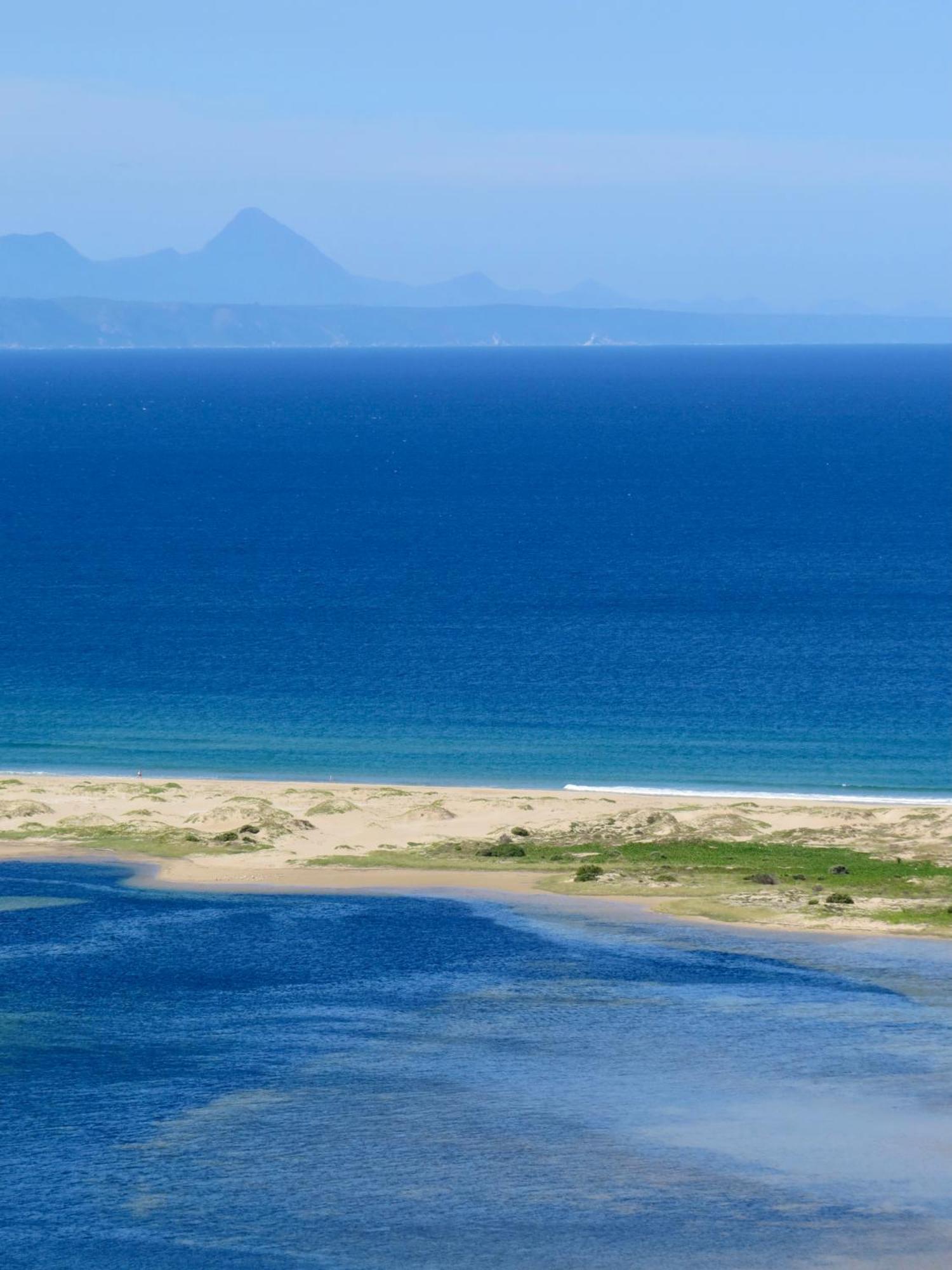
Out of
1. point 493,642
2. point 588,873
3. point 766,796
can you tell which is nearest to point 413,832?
point 588,873

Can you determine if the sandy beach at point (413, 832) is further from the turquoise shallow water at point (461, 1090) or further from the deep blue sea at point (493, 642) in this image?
the deep blue sea at point (493, 642)

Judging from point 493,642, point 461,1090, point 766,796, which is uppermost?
point 493,642

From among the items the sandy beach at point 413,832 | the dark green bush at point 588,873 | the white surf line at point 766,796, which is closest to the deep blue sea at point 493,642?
the white surf line at point 766,796

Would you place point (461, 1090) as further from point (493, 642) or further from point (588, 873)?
point (493, 642)

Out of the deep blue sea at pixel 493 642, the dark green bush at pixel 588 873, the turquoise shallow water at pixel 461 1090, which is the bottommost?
the turquoise shallow water at pixel 461 1090


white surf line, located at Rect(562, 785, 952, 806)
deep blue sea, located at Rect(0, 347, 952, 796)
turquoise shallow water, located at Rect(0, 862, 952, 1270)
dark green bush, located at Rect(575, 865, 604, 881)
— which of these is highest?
deep blue sea, located at Rect(0, 347, 952, 796)

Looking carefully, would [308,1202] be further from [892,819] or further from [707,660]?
[707,660]

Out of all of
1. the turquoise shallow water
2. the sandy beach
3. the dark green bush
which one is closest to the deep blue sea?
the sandy beach

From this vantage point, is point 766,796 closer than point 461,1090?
No

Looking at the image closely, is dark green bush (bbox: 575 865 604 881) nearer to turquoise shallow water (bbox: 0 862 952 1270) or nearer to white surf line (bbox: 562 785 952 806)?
turquoise shallow water (bbox: 0 862 952 1270)

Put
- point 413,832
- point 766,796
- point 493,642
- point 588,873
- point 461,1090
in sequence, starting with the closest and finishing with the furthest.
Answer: point 461,1090 → point 588,873 → point 413,832 → point 766,796 → point 493,642
